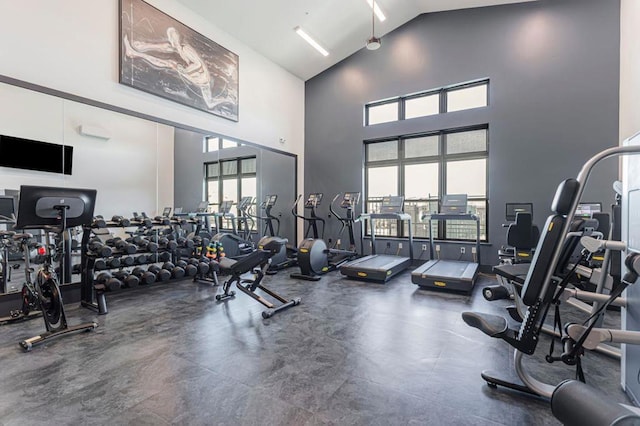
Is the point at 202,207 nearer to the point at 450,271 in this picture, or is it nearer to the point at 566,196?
the point at 450,271

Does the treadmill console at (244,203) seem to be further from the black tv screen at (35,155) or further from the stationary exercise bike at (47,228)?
the stationary exercise bike at (47,228)

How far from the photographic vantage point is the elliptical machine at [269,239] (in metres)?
6.51

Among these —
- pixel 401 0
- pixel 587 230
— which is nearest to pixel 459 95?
pixel 401 0

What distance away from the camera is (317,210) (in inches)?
340

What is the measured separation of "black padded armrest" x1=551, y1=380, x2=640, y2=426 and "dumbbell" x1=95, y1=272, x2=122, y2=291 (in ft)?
15.0

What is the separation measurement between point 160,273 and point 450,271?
15.2ft

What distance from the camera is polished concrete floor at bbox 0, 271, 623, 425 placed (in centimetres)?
195

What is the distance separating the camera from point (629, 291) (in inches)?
83.4

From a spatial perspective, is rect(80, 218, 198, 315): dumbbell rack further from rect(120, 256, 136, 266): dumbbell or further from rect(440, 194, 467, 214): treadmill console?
rect(440, 194, 467, 214): treadmill console

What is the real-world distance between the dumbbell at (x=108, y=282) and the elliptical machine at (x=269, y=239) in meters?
2.44

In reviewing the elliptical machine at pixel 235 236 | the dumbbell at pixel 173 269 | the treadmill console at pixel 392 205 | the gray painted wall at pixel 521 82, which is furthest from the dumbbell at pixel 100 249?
the gray painted wall at pixel 521 82

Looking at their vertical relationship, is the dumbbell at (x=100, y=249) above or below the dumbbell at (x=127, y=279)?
above

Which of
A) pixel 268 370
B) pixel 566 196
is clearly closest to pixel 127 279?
pixel 268 370

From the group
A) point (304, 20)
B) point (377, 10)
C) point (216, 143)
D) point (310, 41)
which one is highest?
point (377, 10)
